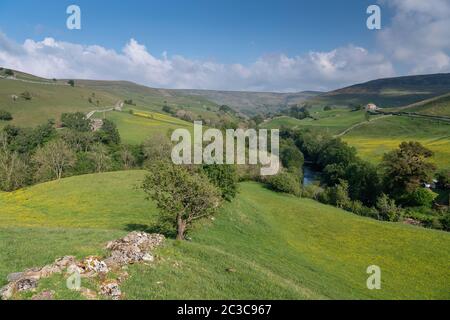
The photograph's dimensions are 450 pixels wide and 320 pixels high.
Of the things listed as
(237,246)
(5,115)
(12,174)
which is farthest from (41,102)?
(237,246)

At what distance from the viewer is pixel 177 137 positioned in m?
117

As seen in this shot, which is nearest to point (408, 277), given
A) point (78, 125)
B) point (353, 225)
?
point (353, 225)

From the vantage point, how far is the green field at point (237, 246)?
1944 cm

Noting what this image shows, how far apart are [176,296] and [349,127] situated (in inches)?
7136

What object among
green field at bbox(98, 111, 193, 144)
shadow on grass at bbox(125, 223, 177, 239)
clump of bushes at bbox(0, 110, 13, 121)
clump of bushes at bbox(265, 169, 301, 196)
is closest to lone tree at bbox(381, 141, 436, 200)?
clump of bushes at bbox(265, 169, 301, 196)

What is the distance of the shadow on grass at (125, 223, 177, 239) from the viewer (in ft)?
112

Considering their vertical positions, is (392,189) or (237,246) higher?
(392,189)

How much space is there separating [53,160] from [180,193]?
61873 millimetres

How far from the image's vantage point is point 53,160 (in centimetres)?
7962

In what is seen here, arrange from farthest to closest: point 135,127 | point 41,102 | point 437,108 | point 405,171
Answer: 1. point 437,108
2. point 41,102
3. point 135,127
4. point 405,171

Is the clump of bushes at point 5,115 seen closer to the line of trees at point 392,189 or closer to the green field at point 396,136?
the line of trees at point 392,189

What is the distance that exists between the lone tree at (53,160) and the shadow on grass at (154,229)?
4946cm

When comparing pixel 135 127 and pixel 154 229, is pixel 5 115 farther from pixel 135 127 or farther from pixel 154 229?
pixel 154 229
